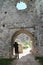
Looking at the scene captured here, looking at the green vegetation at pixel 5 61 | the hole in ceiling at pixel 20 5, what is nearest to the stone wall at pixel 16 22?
the hole in ceiling at pixel 20 5

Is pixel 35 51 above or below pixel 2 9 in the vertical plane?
below

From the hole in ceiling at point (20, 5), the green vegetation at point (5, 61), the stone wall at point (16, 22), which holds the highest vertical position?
the hole in ceiling at point (20, 5)

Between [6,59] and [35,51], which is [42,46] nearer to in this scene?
[35,51]

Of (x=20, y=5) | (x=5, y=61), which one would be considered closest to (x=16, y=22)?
(x=20, y=5)

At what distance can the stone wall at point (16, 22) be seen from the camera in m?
11.1

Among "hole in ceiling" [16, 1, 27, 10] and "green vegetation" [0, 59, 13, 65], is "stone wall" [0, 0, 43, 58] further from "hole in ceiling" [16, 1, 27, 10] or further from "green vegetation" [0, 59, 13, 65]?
"green vegetation" [0, 59, 13, 65]

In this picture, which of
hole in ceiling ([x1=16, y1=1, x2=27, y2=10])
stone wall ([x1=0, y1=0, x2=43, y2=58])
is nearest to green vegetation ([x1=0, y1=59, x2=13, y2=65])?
stone wall ([x1=0, y1=0, x2=43, y2=58])

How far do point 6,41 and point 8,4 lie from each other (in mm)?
2339

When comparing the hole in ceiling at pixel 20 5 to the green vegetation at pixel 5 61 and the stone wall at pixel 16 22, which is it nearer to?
the stone wall at pixel 16 22

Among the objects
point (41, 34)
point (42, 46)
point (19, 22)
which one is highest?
point (19, 22)

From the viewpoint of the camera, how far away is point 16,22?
1122 centimetres

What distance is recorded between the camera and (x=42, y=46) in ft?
35.8

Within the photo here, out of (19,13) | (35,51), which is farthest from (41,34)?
(19,13)

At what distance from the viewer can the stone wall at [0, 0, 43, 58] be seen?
436 inches
